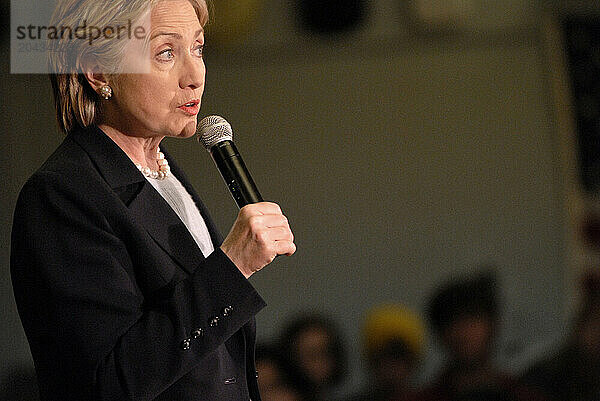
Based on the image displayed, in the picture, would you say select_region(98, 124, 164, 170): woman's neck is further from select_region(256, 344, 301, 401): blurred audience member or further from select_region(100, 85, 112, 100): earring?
select_region(256, 344, 301, 401): blurred audience member

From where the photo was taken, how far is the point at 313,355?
7.74 ft

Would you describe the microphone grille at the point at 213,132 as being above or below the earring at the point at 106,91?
below

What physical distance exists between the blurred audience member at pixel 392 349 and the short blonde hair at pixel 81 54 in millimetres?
1430

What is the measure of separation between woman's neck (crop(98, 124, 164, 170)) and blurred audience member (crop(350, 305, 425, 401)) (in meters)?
1.33

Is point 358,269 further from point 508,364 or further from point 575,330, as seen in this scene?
point 575,330

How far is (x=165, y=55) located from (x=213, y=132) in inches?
4.8

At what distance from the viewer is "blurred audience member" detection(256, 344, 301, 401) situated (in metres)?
2.28

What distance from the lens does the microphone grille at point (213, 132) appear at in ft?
3.57

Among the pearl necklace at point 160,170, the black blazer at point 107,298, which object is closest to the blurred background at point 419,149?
the pearl necklace at point 160,170

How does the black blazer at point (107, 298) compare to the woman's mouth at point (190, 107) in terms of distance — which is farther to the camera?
the woman's mouth at point (190, 107)

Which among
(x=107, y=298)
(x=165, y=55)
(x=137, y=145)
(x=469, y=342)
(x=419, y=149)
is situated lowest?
(x=469, y=342)

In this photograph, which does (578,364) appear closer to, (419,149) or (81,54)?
(419,149)

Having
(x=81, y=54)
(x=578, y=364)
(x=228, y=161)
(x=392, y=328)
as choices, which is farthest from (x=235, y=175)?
(x=578, y=364)

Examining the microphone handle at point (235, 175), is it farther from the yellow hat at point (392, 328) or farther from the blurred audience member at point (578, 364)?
the blurred audience member at point (578, 364)
